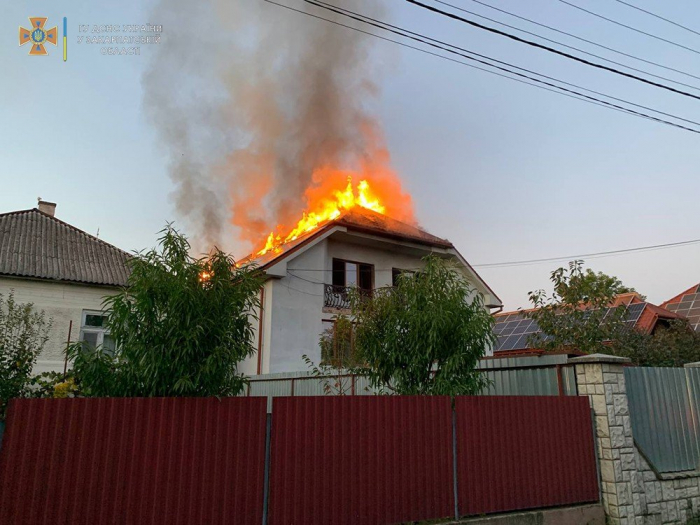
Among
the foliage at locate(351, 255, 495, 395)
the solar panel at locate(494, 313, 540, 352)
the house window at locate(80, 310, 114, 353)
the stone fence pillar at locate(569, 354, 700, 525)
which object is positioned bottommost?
the stone fence pillar at locate(569, 354, 700, 525)

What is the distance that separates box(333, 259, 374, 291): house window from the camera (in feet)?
68.5

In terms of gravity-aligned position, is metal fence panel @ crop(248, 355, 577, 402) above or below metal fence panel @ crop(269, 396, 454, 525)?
above

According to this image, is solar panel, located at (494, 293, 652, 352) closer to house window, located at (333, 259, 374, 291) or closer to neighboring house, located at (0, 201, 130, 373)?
house window, located at (333, 259, 374, 291)

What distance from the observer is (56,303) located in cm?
1712

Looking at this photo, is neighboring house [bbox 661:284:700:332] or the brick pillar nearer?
the brick pillar

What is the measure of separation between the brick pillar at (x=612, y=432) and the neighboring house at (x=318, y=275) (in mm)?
9108

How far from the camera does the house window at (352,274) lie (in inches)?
822

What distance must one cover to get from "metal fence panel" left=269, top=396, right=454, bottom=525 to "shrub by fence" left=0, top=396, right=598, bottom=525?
14mm

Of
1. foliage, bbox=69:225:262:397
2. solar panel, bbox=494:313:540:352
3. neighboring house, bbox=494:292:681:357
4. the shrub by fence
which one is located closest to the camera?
Result: the shrub by fence

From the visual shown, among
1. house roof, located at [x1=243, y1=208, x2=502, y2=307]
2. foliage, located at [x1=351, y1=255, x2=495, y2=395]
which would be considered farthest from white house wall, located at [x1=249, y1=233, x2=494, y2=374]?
foliage, located at [x1=351, y1=255, x2=495, y2=395]

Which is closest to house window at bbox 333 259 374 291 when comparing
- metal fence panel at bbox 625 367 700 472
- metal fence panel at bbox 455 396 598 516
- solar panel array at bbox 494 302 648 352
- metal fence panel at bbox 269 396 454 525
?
solar panel array at bbox 494 302 648 352

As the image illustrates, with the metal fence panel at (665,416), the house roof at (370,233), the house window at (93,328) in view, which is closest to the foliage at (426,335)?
the metal fence panel at (665,416)

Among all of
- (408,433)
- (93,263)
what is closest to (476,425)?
(408,433)

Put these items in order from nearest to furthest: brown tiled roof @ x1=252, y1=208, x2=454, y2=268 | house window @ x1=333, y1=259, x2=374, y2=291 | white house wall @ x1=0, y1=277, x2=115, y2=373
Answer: white house wall @ x1=0, y1=277, x2=115, y2=373 → brown tiled roof @ x1=252, y1=208, x2=454, y2=268 → house window @ x1=333, y1=259, x2=374, y2=291
